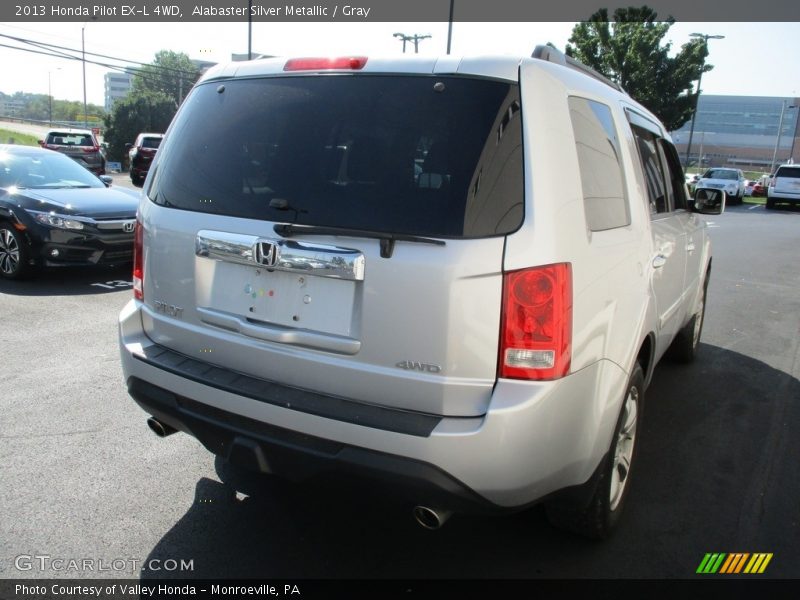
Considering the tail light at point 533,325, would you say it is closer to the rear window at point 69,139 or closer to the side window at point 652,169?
the side window at point 652,169

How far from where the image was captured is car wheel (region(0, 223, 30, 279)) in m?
7.73

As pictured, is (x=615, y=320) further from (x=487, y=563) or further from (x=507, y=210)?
(x=487, y=563)

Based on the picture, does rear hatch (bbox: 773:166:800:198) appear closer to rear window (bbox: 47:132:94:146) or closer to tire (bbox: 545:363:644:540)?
rear window (bbox: 47:132:94:146)

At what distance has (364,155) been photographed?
2.39m

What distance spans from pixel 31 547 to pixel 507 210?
235cm

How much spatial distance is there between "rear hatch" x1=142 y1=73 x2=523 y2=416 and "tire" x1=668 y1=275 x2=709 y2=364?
367 cm

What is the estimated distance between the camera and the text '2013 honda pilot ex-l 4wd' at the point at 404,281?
7.20 feet

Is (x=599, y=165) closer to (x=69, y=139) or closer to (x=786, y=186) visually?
(x=69, y=139)

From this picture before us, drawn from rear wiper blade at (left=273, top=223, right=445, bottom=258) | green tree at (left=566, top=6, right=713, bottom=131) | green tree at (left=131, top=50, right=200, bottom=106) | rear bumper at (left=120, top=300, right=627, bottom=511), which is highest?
green tree at (left=131, top=50, right=200, bottom=106)

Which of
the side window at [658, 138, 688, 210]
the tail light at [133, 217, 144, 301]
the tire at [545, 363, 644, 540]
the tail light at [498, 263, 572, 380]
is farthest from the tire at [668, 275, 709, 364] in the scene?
the tail light at [133, 217, 144, 301]

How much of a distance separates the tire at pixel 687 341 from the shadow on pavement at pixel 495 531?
1.51 m

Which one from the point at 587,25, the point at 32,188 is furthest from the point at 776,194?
the point at 32,188

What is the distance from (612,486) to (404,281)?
4.78 feet

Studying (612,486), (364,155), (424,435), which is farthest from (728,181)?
(424,435)
